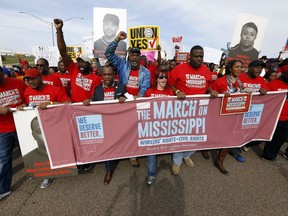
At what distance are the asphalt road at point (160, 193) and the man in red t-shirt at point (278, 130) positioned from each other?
27 centimetres

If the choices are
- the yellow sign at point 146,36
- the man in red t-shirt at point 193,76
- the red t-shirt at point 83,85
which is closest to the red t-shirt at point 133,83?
the red t-shirt at point 83,85

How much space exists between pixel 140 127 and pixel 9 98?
7.28 ft

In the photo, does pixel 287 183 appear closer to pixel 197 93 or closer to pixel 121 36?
pixel 197 93

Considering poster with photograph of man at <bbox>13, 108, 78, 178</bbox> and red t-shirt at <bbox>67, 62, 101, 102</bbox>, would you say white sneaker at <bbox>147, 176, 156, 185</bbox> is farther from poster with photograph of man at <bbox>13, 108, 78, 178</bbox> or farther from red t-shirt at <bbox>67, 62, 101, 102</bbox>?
red t-shirt at <bbox>67, 62, 101, 102</bbox>

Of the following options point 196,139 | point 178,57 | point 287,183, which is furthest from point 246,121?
point 178,57

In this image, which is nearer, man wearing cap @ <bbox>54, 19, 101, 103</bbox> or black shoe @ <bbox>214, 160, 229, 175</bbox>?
black shoe @ <bbox>214, 160, 229, 175</bbox>

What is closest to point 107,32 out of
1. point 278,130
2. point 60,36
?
point 60,36

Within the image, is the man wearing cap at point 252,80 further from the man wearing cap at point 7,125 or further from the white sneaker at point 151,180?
the man wearing cap at point 7,125

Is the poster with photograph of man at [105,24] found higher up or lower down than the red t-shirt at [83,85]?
higher up

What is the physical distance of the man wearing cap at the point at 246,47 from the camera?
4.99 metres

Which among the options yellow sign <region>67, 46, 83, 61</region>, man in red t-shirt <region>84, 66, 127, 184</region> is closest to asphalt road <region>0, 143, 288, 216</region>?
man in red t-shirt <region>84, 66, 127, 184</region>

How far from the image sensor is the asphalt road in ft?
8.77

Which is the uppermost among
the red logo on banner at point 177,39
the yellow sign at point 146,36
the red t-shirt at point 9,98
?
the red logo on banner at point 177,39

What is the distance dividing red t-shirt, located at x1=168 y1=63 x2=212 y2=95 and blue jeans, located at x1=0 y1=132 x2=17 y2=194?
315 cm
